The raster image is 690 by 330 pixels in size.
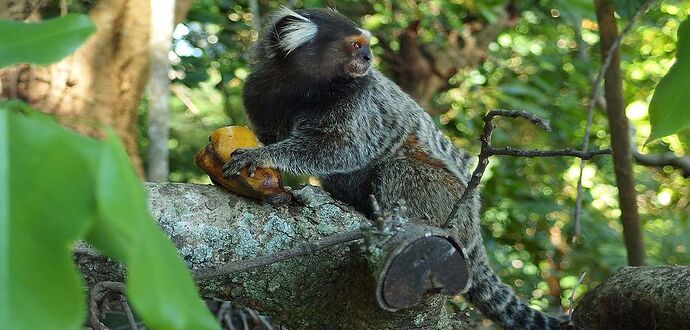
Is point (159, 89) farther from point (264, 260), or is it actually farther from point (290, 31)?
point (264, 260)

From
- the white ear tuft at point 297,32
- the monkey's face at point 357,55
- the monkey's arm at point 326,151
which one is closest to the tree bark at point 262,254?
the monkey's arm at point 326,151

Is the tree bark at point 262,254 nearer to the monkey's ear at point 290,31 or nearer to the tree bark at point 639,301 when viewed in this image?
the tree bark at point 639,301

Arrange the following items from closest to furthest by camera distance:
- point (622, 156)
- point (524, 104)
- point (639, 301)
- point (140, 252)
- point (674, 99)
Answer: point (140, 252) → point (674, 99) → point (639, 301) → point (622, 156) → point (524, 104)

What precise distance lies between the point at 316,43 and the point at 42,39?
2.20m

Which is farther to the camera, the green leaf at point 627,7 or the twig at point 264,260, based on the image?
the green leaf at point 627,7

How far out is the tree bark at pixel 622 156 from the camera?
2979mm

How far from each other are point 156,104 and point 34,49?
6.13 feet

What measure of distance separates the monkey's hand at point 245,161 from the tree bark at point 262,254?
0.11 meters

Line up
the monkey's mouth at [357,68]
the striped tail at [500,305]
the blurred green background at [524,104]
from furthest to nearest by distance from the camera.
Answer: the blurred green background at [524,104] → the monkey's mouth at [357,68] → the striped tail at [500,305]

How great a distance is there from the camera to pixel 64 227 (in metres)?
0.57

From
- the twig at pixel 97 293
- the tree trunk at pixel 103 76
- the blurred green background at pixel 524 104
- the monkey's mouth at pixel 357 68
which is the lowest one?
the blurred green background at pixel 524 104

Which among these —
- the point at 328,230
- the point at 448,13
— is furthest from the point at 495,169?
the point at 328,230

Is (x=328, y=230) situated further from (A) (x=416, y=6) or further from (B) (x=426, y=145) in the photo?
(A) (x=416, y=6)

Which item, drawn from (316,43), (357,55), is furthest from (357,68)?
(316,43)
